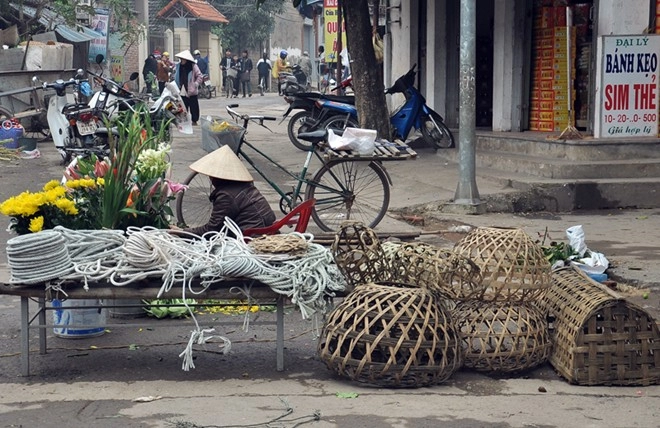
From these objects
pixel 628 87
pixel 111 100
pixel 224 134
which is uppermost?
pixel 628 87

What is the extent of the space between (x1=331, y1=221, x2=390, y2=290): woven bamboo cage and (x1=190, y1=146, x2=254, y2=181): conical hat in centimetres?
110

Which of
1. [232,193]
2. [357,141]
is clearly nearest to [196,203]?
[357,141]

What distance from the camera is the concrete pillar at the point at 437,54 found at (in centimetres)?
1585

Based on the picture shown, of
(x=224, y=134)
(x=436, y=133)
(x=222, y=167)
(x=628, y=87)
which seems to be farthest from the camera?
(x=436, y=133)

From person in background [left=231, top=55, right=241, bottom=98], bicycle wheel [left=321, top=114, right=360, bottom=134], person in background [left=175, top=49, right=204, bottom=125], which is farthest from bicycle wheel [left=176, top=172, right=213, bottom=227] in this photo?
person in background [left=231, top=55, right=241, bottom=98]

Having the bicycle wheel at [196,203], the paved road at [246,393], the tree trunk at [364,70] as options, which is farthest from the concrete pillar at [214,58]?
the paved road at [246,393]

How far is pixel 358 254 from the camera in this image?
523 cm

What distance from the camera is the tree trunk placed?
44.7 ft

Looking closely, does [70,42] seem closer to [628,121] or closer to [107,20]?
[107,20]

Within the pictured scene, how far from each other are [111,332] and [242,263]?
4.95ft

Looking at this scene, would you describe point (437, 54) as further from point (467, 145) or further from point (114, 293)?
point (114, 293)

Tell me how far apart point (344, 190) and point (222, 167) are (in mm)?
2871

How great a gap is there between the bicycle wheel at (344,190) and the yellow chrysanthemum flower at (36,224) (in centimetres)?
374

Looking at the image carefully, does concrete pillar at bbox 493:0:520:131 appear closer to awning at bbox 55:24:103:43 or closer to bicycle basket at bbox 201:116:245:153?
bicycle basket at bbox 201:116:245:153
